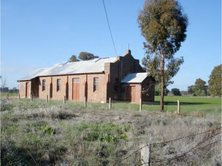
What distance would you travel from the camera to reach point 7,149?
652 cm

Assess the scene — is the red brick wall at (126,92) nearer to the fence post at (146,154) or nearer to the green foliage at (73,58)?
the fence post at (146,154)

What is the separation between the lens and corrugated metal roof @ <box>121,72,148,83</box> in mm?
28731

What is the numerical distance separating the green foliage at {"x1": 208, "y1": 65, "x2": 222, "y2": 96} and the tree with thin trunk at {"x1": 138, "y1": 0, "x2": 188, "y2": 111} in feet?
65.4

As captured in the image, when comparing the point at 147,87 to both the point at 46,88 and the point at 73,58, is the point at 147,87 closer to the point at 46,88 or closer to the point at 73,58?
the point at 46,88

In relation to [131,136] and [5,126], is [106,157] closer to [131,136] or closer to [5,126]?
[131,136]

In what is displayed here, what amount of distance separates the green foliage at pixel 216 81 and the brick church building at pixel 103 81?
1158 centimetres

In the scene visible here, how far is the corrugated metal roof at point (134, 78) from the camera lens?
28.7m

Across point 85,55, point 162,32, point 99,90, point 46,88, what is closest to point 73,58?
point 85,55

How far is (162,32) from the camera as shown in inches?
743

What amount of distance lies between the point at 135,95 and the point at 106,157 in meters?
21.9

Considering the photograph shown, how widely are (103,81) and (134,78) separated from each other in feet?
13.1

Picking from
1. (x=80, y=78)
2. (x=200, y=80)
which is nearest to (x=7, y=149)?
(x=80, y=78)

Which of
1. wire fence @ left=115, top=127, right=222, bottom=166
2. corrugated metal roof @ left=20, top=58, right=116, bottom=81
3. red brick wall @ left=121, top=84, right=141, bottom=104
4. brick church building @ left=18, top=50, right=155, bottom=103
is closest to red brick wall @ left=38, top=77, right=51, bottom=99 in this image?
brick church building @ left=18, top=50, right=155, bottom=103

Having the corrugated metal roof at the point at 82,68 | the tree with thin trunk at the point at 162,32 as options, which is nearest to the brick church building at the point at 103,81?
the corrugated metal roof at the point at 82,68
